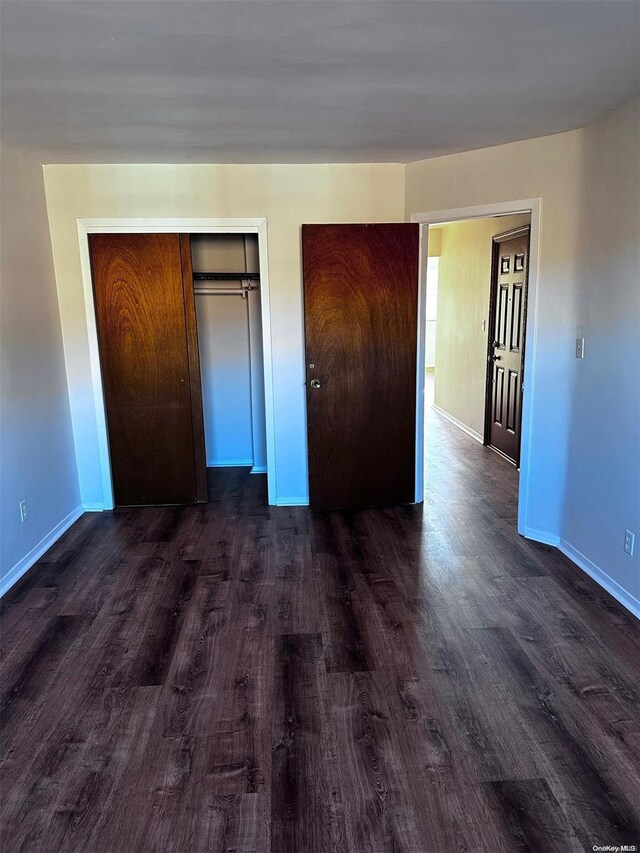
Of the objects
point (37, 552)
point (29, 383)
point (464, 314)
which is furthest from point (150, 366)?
point (464, 314)

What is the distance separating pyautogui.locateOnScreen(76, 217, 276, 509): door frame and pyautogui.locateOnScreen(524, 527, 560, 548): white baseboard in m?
1.87

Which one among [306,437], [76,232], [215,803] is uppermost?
[76,232]

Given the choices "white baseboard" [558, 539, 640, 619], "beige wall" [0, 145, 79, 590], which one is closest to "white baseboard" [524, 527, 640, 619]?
"white baseboard" [558, 539, 640, 619]

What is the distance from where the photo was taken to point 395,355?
12.8 feet

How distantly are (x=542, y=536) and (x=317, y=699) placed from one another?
2.00 metres

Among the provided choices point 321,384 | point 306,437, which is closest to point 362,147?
point 321,384

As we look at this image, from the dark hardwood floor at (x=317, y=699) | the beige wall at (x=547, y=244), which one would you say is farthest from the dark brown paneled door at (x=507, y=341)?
the dark hardwood floor at (x=317, y=699)

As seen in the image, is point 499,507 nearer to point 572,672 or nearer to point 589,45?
point 572,672

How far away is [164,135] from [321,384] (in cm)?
178

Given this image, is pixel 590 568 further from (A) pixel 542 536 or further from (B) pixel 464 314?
(B) pixel 464 314

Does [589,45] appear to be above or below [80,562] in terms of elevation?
above

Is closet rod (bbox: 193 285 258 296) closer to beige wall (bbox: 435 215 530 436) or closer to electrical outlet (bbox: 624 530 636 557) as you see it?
beige wall (bbox: 435 215 530 436)

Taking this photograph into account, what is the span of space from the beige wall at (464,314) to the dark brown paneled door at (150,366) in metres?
3.07

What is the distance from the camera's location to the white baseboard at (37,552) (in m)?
3.05
